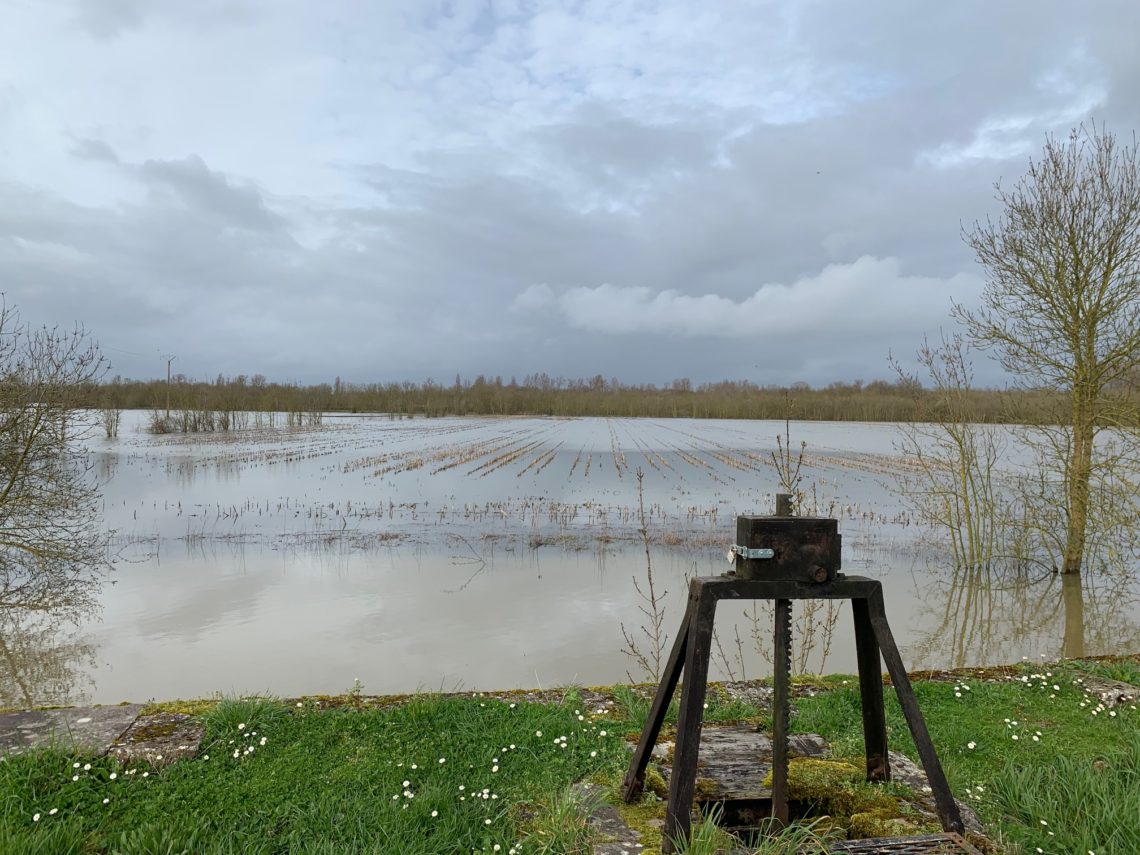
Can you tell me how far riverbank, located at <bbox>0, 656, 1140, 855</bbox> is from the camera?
3326 millimetres

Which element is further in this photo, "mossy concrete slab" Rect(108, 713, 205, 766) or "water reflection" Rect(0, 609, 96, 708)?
"water reflection" Rect(0, 609, 96, 708)

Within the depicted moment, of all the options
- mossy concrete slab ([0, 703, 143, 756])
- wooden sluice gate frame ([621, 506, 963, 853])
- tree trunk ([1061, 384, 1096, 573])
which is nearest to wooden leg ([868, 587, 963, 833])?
wooden sluice gate frame ([621, 506, 963, 853])

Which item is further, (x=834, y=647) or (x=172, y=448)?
(x=172, y=448)

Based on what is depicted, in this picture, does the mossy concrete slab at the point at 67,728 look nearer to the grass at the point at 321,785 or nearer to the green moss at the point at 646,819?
the grass at the point at 321,785

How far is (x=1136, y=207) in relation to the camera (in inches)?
467

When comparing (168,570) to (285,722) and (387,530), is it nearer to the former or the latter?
(387,530)

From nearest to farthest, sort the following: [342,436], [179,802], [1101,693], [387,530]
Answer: [179,802] < [1101,693] < [387,530] < [342,436]

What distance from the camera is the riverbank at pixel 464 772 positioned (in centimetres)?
333

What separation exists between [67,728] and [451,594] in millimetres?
6669

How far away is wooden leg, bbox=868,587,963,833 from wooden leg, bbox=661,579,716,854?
0.84 m

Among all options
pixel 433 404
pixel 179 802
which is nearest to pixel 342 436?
pixel 179 802

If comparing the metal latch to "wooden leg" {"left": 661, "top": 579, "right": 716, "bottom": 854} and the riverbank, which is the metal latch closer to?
"wooden leg" {"left": 661, "top": 579, "right": 716, "bottom": 854}

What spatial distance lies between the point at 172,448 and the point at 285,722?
117 ft

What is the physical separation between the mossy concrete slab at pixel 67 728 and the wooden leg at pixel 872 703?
4365 millimetres
